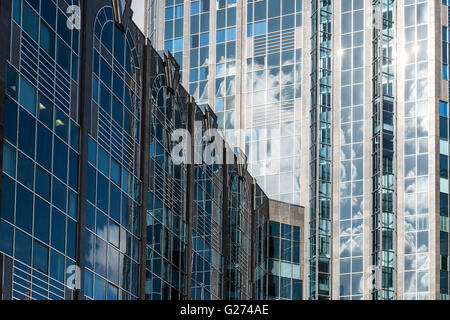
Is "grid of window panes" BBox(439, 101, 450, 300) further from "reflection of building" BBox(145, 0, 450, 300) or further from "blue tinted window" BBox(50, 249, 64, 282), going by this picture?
"blue tinted window" BBox(50, 249, 64, 282)

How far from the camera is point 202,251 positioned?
68.2 m

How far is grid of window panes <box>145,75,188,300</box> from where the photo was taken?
58.1 meters

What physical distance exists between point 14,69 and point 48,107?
3329 millimetres

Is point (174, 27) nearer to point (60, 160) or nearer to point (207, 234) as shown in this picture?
point (207, 234)

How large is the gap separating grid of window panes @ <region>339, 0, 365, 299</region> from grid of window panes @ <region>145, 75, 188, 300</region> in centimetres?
4394

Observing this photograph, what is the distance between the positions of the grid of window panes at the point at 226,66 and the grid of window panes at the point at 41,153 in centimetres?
6906

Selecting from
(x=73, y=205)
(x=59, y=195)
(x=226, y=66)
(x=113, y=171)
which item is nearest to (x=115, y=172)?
(x=113, y=171)

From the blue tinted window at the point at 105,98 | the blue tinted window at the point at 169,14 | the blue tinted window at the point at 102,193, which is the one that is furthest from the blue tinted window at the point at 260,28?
the blue tinted window at the point at 102,193

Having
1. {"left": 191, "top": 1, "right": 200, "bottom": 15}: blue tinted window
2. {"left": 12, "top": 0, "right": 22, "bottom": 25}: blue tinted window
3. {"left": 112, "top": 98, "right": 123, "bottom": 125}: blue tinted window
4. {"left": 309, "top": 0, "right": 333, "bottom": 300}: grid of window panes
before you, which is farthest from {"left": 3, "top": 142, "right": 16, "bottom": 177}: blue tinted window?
{"left": 191, "top": 1, "right": 200, "bottom": 15}: blue tinted window

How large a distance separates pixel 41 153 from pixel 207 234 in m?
28.0

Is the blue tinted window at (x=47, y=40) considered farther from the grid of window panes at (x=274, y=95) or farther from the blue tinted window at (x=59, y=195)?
the grid of window panes at (x=274, y=95)

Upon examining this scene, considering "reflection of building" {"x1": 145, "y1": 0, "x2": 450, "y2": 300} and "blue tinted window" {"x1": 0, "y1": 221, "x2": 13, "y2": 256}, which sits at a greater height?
"reflection of building" {"x1": 145, "y1": 0, "x2": 450, "y2": 300}
